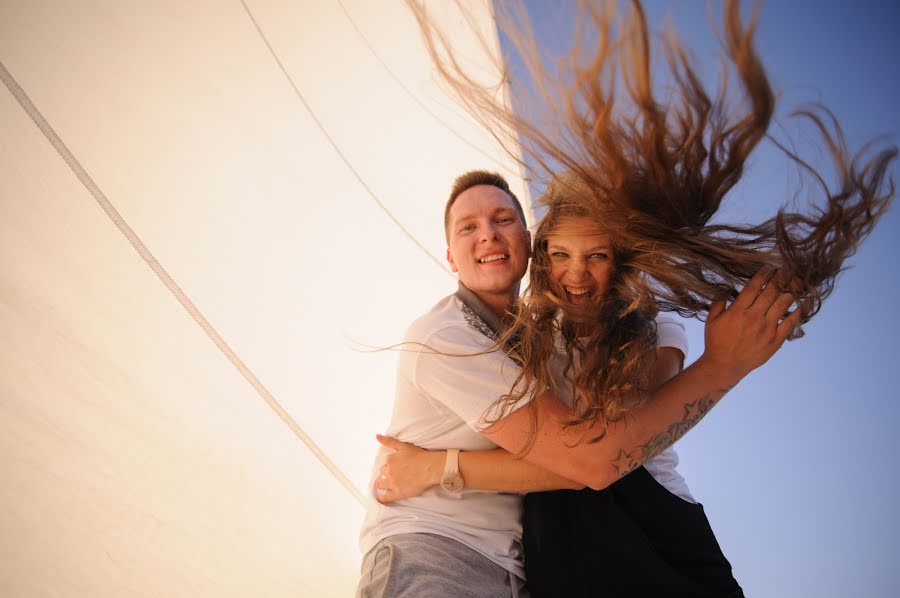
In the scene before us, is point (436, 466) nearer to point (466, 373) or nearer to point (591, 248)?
point (466, 373)

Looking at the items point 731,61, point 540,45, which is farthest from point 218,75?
point 731,61

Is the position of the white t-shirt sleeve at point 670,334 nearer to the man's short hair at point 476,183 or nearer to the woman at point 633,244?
the woman at point 633,244

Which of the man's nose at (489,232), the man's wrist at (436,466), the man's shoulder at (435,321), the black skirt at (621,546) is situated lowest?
the black skirt at (621,546)

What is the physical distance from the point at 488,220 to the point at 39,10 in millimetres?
1145

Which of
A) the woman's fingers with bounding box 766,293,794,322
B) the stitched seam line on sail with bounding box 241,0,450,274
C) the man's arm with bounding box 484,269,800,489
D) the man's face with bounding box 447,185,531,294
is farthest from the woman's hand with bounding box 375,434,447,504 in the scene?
the stitched seam line on sail with bounding box 241,0,450,274

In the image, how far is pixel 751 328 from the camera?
1.53 m

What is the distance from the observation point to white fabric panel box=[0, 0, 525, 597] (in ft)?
4.85

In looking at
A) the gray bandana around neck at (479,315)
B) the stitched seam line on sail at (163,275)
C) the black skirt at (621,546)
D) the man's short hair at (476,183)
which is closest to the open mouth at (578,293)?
the gray bandana around neck at (479,315)

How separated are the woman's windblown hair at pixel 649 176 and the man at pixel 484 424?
0.07 meters

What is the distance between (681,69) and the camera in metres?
1.32

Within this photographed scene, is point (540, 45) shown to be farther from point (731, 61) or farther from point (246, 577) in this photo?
point (246, 577)

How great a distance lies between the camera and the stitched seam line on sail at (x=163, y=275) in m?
1.45

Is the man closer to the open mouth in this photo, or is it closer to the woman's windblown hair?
the woman's windblown hair

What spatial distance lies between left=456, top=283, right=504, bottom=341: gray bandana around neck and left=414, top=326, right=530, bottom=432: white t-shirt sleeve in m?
0.05
